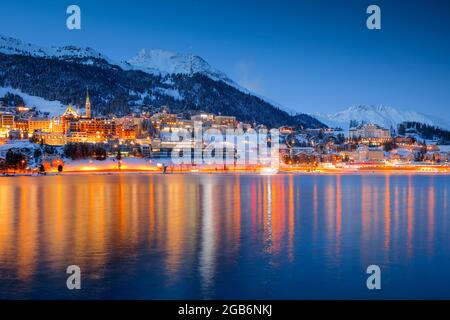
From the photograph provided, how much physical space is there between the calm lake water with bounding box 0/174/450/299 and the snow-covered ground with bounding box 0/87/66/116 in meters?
133

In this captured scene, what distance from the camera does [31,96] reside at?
169 meters

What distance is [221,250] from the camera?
1708 cm

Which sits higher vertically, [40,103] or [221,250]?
[40,103]

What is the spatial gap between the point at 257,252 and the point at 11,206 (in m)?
19.2

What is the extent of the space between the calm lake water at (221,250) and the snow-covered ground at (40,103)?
133163 mm

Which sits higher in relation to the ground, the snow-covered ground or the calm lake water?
the snow-covered ground

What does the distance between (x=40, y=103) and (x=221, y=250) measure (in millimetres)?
159830

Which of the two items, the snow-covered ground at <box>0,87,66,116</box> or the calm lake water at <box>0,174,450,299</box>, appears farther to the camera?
the snow-covered ground at <box>0,87,66,116</box>

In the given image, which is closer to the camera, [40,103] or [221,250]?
[221,250]

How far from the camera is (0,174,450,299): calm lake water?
40.9 feet

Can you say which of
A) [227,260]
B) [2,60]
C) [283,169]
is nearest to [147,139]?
[283,169]

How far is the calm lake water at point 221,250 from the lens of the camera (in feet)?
40.9

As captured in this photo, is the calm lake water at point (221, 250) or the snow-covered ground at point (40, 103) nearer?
the calm lake water at point (221, 250)
